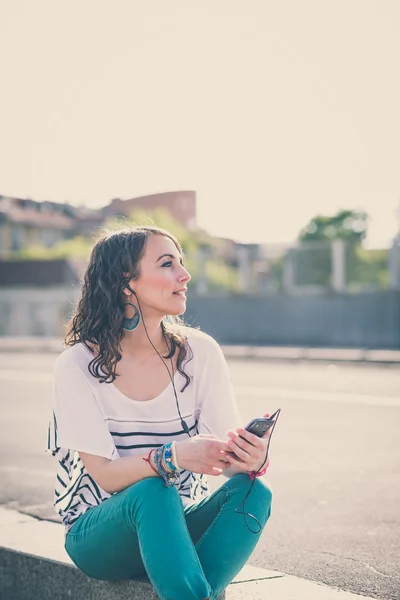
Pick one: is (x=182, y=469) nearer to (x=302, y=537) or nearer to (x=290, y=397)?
(x=302, y=537)

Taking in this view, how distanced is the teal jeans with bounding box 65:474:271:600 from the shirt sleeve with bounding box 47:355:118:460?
8.1 inches

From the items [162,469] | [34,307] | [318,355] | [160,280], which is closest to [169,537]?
[162,469]

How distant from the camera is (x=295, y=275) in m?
25.2

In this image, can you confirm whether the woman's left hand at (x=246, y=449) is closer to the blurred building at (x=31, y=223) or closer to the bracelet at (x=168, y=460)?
the bracelet at (x=168, y=460)

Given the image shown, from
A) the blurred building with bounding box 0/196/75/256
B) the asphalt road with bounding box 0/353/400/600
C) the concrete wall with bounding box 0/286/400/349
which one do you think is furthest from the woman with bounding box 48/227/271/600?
the blurred building with bounding box 0/196/75/256

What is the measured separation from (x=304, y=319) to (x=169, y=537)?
22.8 metres

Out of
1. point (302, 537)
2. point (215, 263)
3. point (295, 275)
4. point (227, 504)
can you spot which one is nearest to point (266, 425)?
point (227, 504)

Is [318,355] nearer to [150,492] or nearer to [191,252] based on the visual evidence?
[191,252]

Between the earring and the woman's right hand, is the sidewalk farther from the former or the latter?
the woman's right hand

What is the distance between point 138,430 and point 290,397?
8784 millimetres

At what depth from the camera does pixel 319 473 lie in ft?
21.9

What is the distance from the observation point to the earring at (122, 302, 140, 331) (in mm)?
3420

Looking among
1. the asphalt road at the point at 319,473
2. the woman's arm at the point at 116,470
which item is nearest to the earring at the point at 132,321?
the woman's arm at the point at 116,470

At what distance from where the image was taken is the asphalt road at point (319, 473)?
4258 millimetres
